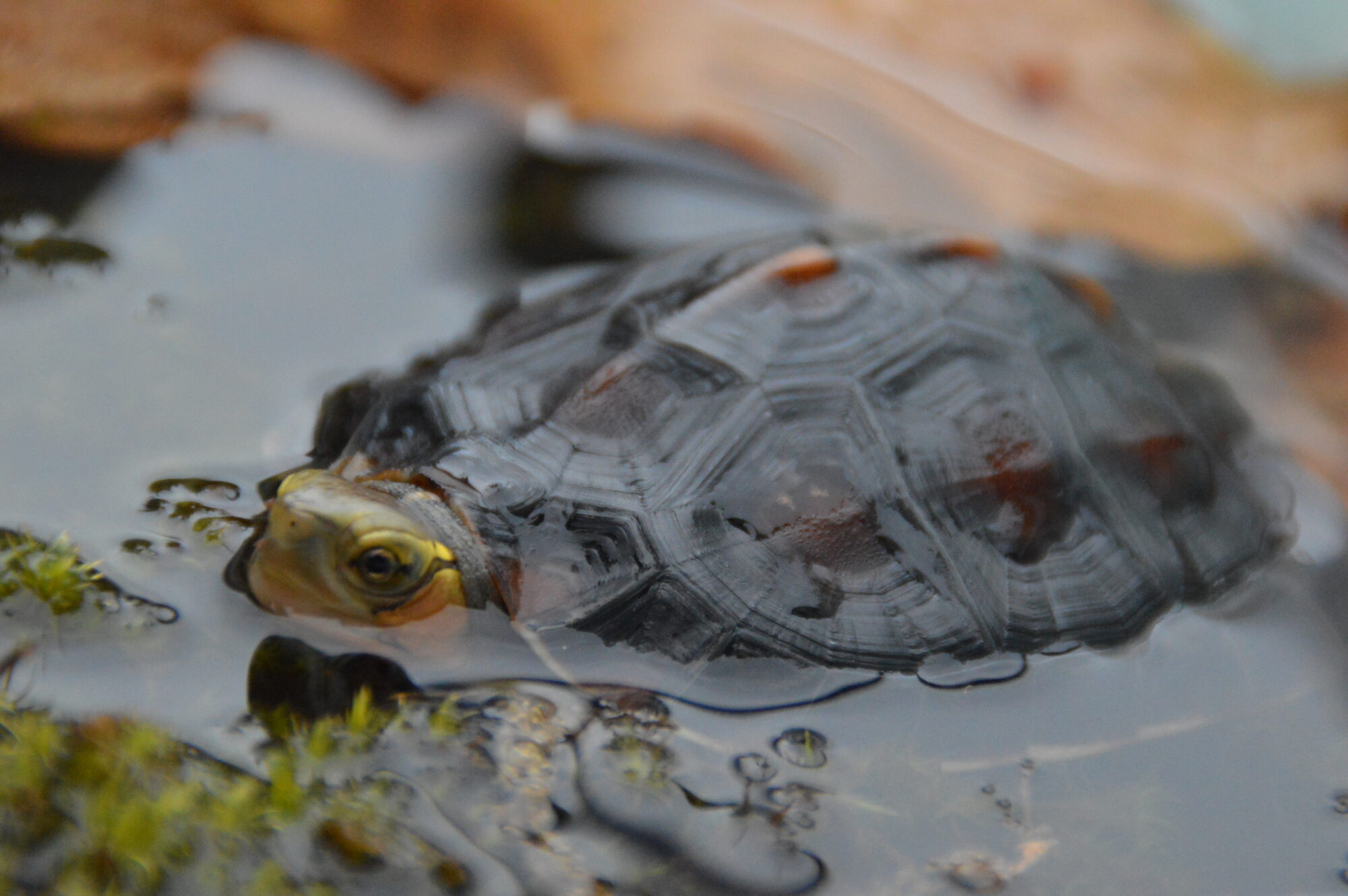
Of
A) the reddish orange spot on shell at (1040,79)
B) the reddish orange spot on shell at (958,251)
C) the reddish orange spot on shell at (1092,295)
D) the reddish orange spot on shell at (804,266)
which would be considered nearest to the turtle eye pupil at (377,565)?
the reddish orange spot on shell at (804,266)

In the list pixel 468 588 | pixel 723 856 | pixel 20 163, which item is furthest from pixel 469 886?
pixel 20 163

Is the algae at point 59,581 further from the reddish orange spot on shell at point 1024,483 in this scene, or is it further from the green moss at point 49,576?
the reddish orange spot on shell at point 1024,483

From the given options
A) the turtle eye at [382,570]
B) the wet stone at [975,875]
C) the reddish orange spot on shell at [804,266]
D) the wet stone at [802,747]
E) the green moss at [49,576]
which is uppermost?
the green moss at [49,576]

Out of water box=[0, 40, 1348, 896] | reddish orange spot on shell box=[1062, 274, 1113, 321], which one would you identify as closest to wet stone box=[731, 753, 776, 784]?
water box=[0, 40, 1348, 896]

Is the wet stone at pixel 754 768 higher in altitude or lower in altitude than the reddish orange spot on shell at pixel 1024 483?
lower

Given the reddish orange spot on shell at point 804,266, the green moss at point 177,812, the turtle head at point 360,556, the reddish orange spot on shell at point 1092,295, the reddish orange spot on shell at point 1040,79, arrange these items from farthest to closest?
the reddish orange spot on shell at point 1040,79 → the reddish orange spot on shell at point 1092,295 → the reddish orange spot on shell at point 804,266 → the turtle head at point 360,556 → the green moss at point 177,812

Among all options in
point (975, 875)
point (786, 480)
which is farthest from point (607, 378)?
point (975, 875)

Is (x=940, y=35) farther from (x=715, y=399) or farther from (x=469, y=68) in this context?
(x=715, y=399)
